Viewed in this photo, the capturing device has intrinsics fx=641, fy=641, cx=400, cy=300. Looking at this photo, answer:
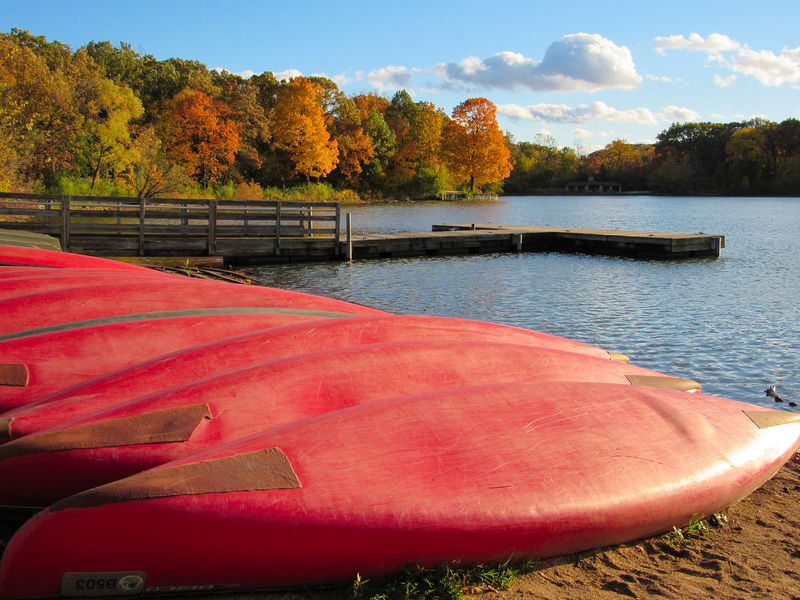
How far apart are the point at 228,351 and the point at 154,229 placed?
12019 millimetres

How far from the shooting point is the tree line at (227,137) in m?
24.2

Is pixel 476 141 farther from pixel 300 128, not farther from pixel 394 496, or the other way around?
pixel 394 496

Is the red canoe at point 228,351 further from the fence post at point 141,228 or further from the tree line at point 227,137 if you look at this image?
the tree line at point 227,137

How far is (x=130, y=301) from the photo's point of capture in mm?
4422

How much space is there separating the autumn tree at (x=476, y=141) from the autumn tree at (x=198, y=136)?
101ft

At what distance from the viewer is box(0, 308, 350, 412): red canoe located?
10.6 feet

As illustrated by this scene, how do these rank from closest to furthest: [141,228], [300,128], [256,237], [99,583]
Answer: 1. [99,583]
2. [141,228]
3. [256,237]
4. [300,128]

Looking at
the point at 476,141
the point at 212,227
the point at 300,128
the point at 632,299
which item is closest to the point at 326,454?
the point at 632,299

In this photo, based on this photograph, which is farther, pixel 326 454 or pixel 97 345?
pixel 97 345

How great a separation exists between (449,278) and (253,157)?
28921mm

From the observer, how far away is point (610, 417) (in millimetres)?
2896

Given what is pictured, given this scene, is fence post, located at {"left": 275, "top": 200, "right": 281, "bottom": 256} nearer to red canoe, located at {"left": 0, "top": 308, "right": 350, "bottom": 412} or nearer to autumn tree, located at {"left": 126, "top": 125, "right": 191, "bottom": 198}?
red canoe, located at {"left": 0, "top": 308, "right": 350, "bottom": 412}

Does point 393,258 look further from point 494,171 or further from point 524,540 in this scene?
point 494,171

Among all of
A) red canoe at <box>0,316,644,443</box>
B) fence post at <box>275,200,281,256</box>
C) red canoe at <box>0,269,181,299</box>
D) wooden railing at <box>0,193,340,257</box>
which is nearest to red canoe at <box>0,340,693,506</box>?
red canoe at <box>0,316,644,443</box>
